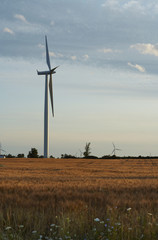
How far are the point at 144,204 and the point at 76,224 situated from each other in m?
3.47

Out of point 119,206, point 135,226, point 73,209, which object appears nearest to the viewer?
point 135,226

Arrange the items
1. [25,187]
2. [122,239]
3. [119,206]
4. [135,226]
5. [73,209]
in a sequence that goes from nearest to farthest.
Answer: [122,239] < [135,226] < [73,209] < [119,206] < [25,187]

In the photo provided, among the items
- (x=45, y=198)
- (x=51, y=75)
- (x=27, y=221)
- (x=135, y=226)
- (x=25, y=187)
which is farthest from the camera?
(x=51, y=75)

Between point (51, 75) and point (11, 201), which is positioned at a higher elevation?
point (51, 75)

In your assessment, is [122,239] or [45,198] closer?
[122,239]

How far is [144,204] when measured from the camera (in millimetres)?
10641

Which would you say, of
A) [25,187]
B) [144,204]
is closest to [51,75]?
[25,187]

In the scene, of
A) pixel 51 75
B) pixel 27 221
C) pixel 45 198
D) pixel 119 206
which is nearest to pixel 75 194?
pixel 45 198

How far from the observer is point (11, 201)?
36.2 feet

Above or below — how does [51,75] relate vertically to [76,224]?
above

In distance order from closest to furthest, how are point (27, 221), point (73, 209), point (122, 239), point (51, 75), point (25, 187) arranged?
1. point (122, 239)
2. point (27, 221)
3. point (73, 209)
4. point (25, 187)
5. point (51, 75)

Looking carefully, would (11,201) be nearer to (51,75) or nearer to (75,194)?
(75,194)

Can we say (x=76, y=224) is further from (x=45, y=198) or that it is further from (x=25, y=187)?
(x=25, y=187)

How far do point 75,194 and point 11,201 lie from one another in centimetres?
240
